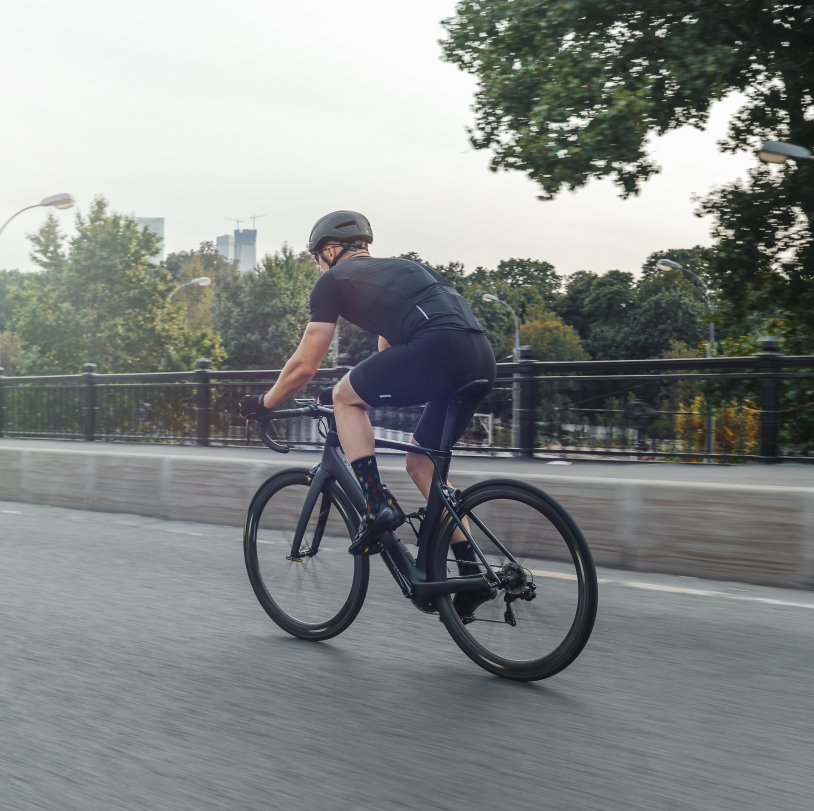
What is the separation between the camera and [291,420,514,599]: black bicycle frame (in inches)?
139

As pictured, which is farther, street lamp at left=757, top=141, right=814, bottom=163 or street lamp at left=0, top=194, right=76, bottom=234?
street lamp at left=0, top=194, right=76, bottom=234

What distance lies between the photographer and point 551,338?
73.8m

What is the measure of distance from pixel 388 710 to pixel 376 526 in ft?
2.41

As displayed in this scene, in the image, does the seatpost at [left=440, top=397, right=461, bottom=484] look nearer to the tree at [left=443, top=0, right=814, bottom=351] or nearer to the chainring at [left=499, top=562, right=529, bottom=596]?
the chainring at [left=499, top=562, right=529, bottom=596]

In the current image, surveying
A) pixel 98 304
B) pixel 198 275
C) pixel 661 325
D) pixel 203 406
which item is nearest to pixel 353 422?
pixel 203 406

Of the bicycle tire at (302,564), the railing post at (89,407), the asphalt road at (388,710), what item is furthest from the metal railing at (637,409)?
the asphalt road at (388,710)

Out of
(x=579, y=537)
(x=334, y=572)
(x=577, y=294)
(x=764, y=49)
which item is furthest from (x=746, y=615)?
(x=577, y=294)

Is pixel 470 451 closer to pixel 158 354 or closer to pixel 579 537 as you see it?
pixel 579 537

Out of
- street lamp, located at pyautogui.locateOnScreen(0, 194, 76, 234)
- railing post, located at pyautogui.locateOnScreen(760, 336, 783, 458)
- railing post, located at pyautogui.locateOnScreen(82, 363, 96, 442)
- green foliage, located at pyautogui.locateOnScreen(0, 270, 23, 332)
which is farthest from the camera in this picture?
green foliage, located at pyautogui.locateOnScreen(0, 270, 23, 332)

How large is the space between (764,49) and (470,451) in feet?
38.8

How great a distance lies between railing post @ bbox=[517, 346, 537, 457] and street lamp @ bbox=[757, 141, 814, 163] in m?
10.1

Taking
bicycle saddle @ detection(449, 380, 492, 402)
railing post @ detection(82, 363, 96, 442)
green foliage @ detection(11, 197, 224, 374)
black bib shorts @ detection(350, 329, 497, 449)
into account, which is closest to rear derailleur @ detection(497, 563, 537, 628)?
black bib shorts @ detection(350, 329, 497, 449)

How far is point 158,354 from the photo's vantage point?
51188 mm

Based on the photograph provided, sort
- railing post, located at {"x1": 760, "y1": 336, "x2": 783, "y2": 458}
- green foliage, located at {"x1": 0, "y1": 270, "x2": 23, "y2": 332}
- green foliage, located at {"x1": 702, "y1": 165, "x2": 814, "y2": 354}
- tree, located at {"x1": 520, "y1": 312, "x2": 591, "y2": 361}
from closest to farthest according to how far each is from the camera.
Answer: railing post, located at {"x1": 760, "y1": 336, "x2": 783, "y2": 458} < green foliage, located at {"x1": 702, "y1": 165, "x2": 814, "y2": 354} < tree, located at {"x1": 520, "y1": 312, "x2": 591, "y2": 361} < green foliage, located at {"x1": 0, "y1": 270, "x2": 23, "y2": 332}
